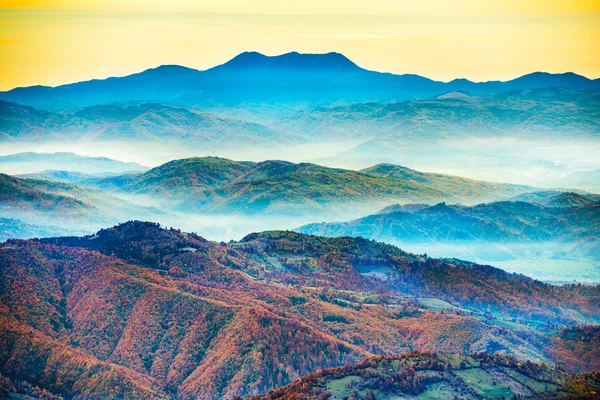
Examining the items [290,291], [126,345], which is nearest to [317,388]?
[126,345]

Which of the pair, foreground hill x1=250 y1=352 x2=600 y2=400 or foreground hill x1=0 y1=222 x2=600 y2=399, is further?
foreground hill x1=0 y1=222 x2=600 y2=399

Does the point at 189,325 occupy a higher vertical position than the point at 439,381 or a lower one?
lower

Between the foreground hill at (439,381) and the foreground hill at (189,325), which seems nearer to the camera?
the foreground hill at (439,381)

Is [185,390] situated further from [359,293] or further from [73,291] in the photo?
[359,293]
